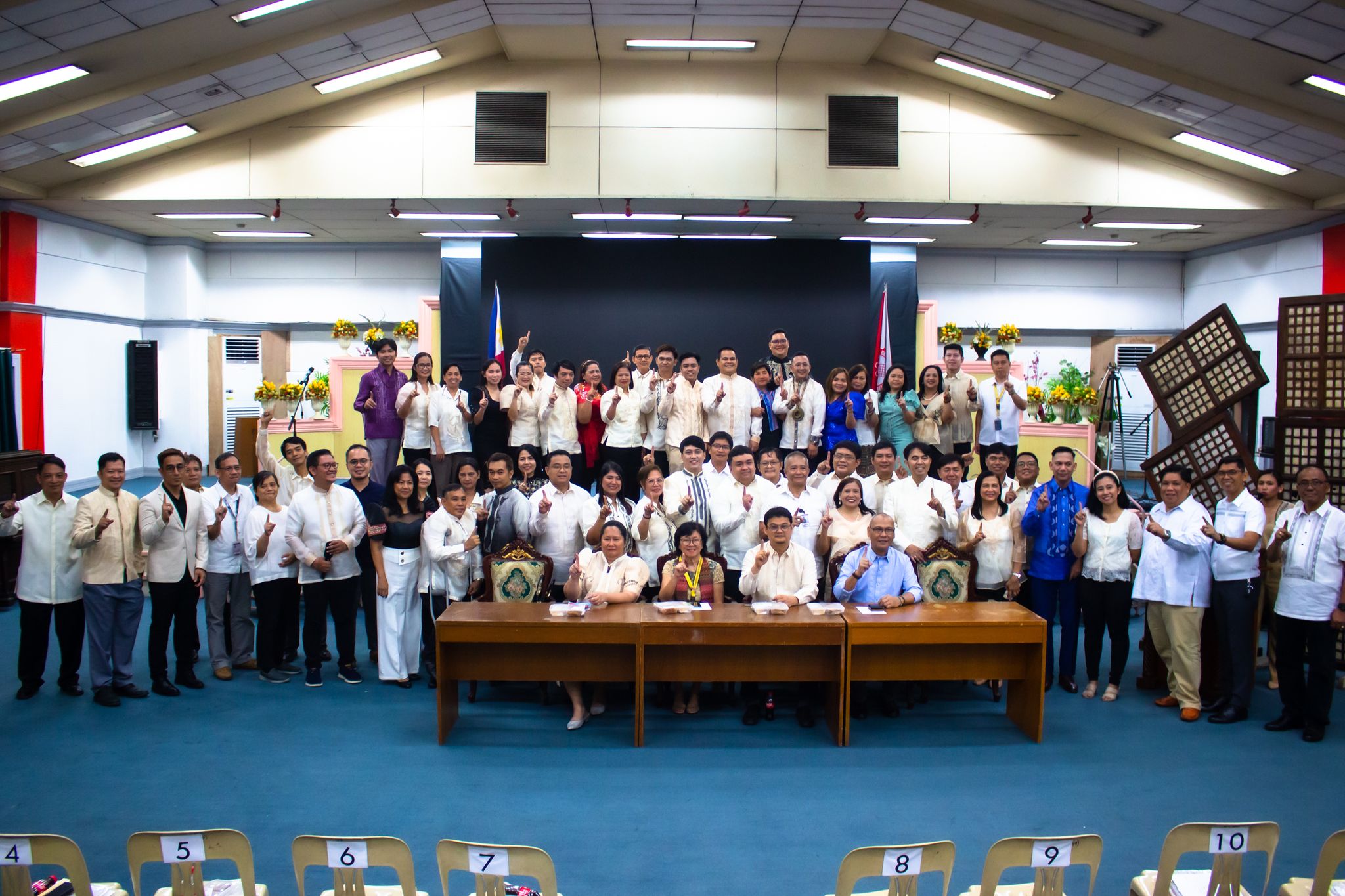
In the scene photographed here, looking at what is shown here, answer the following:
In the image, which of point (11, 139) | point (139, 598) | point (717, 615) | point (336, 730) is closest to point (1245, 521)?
point (717, 615)

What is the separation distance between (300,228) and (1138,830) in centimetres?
1153

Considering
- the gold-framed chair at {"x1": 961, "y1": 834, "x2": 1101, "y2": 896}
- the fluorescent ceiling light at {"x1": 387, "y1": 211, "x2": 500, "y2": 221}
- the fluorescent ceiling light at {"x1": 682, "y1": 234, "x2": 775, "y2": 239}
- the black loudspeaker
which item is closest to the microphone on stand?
the fluorescent ceiling light at {"x1": 387, "y1": 211, "x2": 500, "y2": 221}

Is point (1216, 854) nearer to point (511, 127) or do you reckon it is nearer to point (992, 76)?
point (992, 76)

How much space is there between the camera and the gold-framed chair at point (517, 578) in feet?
18.9

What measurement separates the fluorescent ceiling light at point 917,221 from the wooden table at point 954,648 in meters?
6.34

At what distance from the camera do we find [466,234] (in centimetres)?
1168

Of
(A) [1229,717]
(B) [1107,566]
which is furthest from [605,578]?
(A) [1229,717]

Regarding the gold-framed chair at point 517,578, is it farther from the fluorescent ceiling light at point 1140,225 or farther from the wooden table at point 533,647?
the fluorescent ceiling light at point 1140,225

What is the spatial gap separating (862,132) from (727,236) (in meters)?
2.57

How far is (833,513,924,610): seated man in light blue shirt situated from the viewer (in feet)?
18.0

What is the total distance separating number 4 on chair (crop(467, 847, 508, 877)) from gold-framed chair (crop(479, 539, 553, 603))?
3279 millimetres

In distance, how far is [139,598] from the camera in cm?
572

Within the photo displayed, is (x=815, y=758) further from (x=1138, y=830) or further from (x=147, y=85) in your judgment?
(x=147, y=85)

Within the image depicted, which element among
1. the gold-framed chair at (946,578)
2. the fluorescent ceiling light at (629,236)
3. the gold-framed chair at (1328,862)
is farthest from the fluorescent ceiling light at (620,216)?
the gold-framed chair at (1328,862)
